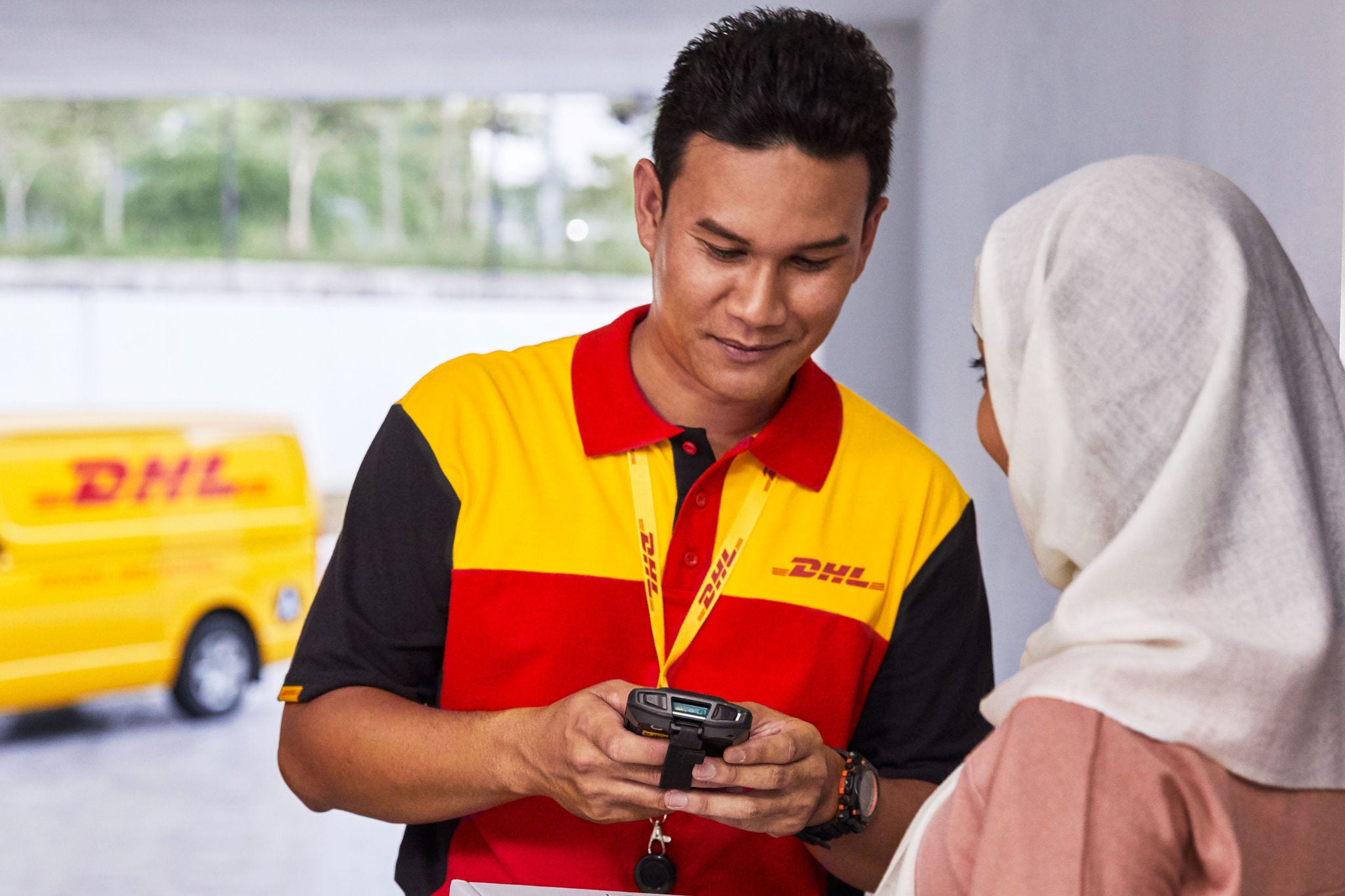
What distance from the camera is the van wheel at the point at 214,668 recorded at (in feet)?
22.6

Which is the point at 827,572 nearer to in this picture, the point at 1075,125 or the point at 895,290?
the point at 1075,125

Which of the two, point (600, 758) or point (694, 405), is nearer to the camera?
point (600, 758)

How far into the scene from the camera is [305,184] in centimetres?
934

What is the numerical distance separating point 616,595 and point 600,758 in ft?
0.91

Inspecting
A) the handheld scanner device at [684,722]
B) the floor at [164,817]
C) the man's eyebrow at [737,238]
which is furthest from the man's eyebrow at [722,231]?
the floor at [164,817]

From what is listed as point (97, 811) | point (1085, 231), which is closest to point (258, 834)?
point (97, 811)

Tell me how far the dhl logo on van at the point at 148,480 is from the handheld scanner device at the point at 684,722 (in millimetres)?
5876

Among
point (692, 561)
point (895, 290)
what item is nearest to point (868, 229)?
point (692, 561)

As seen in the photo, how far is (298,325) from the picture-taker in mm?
10000

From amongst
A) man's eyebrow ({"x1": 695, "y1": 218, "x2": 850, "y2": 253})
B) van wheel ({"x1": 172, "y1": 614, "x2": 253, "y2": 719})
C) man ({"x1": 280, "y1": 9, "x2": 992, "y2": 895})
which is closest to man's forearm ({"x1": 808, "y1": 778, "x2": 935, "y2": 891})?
man ({"x1": 280, "y1": 9, "x2": 992, "y2": 895})

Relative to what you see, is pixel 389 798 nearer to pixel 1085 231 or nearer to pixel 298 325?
pixel 1085 231

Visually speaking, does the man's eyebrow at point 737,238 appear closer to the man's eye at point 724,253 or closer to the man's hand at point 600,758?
the man's eye at point 724,253

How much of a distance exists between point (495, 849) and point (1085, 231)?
936mm

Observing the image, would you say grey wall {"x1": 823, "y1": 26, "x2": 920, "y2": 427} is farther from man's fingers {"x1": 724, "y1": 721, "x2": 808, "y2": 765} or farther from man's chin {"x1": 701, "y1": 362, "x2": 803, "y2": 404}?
man's fingers {"x1": 724, "y1": 721, "x2": 808, "y2": 765}
